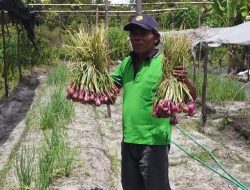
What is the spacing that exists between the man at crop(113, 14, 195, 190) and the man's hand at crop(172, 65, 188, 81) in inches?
2.0

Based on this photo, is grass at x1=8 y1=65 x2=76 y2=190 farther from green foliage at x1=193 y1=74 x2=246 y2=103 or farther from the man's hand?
green foliage at x1=193 y1=74 x2=246 y2=103

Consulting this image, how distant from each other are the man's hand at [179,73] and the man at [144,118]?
5 cm

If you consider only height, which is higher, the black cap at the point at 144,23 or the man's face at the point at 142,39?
the black cap at the point at 144,23

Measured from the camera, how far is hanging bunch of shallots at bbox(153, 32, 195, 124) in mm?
2604

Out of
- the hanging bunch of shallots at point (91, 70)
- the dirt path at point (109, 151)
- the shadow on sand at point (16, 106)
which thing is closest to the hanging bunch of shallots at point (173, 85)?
the hanging bunch of shallots at point (91, 70)

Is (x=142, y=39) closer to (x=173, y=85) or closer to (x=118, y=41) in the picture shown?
(x=173, y=85)

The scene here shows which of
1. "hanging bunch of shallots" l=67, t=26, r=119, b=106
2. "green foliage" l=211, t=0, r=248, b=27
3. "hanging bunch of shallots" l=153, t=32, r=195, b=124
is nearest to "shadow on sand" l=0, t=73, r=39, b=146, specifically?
"hanging bunch of shallots" l=67, t=26, r=119, b=106

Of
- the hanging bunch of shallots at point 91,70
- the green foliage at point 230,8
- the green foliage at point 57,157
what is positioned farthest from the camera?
the green foliage at point 230,8

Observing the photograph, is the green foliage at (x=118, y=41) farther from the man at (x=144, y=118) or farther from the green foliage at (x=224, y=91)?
the man at (x=144, y=118)

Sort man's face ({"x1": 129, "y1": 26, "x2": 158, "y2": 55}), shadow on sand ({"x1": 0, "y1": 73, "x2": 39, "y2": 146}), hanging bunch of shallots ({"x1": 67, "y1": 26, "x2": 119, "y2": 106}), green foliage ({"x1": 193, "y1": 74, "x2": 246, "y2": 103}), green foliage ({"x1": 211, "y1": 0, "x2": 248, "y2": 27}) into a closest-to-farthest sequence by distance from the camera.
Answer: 1. man's face ({"x1": 129, "y1": 26, "x2": 158, "y2": 55})
2. hanging bunch of shallots ({"x1": 67, "y1": 26, "x2": 119, "y2": 106})
3. shadow on sand ({"x1": 0, "y1": 73, "x2": 39, "y2": 146})
4. green foliage ({"x1": 193, "y1": 74, "x2": 246, "y2": 103})
5. green foliage ({"x1": 211, "y1": 0, "x2": 248, "y2": 27})

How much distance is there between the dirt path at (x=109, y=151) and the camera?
434 cm

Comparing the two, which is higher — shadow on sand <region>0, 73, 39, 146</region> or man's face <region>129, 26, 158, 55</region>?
man's face <region>129, 26, 158, 55</region>

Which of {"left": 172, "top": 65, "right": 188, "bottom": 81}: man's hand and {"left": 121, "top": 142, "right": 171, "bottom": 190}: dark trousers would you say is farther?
{"left": 121, "top": 142, "right": 171, "bottom": 190}: dark trousers

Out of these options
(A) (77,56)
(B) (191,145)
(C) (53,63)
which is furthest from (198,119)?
(C) (53,63)
